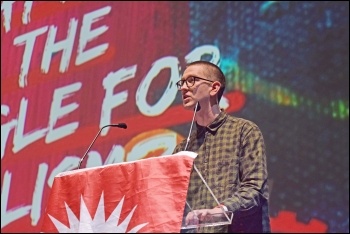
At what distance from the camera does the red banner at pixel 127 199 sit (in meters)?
1.67

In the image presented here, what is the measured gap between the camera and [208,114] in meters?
2.16

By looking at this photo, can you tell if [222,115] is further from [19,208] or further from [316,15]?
[19,208]

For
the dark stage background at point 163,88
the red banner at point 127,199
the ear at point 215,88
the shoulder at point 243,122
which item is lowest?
the red banner at point 127,199

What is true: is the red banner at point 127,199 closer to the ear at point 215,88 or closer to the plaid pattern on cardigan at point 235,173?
the plaid pattern on cardigan at point 235,173

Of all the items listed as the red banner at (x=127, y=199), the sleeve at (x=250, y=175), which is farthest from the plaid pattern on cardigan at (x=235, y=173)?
the red banner at (x=127, y=199)

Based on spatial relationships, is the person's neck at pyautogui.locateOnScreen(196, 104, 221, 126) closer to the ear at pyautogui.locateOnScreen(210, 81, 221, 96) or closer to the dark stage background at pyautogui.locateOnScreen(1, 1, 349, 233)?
the ear at pyautogui.locateOnScreen(210, 81, 221, 96)

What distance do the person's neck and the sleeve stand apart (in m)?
0.13

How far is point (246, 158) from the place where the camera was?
1976 mm

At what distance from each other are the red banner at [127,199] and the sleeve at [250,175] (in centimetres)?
17

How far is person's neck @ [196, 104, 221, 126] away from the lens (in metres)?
2.15

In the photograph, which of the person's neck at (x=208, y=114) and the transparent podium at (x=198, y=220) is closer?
the transparent podium at (x=198, y=220)

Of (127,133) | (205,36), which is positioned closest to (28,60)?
(127,133)

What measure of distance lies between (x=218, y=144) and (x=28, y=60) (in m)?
2.82

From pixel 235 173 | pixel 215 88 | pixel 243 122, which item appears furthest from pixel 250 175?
pixel 215 88
